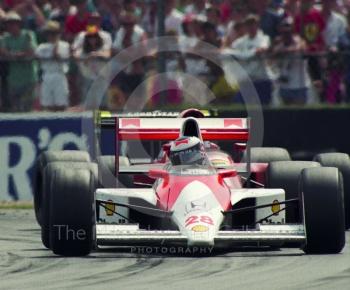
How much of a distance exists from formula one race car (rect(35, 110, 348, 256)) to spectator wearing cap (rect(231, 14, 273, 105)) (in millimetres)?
5884

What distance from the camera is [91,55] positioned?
20.6 metres

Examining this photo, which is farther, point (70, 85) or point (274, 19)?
point (274, 19)

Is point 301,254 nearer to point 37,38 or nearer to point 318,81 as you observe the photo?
point 318,81

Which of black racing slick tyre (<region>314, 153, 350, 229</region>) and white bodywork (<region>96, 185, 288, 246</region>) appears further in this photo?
black racing slick tyre (<region>314, 153, 350, 229</region>)

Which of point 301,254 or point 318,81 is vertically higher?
point 318,81

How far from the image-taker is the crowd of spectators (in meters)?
19.3

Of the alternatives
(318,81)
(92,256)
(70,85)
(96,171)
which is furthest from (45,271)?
(318,81)

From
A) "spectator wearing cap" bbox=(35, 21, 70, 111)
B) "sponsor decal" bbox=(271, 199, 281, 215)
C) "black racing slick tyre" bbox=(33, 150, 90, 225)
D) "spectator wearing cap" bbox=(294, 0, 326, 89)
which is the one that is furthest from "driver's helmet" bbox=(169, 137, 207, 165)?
"spectator wearing cap" bbox=(294, 0, 326, 89)

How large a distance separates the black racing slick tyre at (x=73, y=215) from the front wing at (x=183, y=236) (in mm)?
152

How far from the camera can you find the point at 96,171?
46.0 ft

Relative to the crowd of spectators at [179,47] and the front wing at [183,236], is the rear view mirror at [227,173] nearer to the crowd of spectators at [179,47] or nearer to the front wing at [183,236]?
the front wing at [183,236]

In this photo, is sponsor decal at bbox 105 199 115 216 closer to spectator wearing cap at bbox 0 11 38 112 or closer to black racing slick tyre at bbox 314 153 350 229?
black racing slick tyre at bbox 314 153 350 229

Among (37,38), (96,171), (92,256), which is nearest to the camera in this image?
(92,256)

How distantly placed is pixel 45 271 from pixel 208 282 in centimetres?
152
